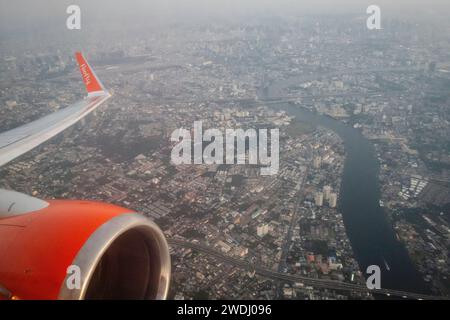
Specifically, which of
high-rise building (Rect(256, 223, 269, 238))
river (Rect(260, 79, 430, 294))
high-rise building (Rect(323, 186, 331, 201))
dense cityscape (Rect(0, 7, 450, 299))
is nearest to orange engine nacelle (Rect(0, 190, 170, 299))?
dense cityscape (Rect(0, 7, 450, 299))

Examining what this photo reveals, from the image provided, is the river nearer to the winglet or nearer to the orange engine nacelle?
the orange engine nacelle

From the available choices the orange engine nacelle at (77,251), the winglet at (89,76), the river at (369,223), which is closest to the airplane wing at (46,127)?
the winglet at (89,76)

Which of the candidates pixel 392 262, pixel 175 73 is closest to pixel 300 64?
pixel 175 73

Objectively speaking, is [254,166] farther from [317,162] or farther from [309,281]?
[309,281]

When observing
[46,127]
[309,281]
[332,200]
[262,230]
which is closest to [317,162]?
[332,200]

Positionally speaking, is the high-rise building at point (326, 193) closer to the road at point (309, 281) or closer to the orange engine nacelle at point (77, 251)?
the road at point (309, 281)
